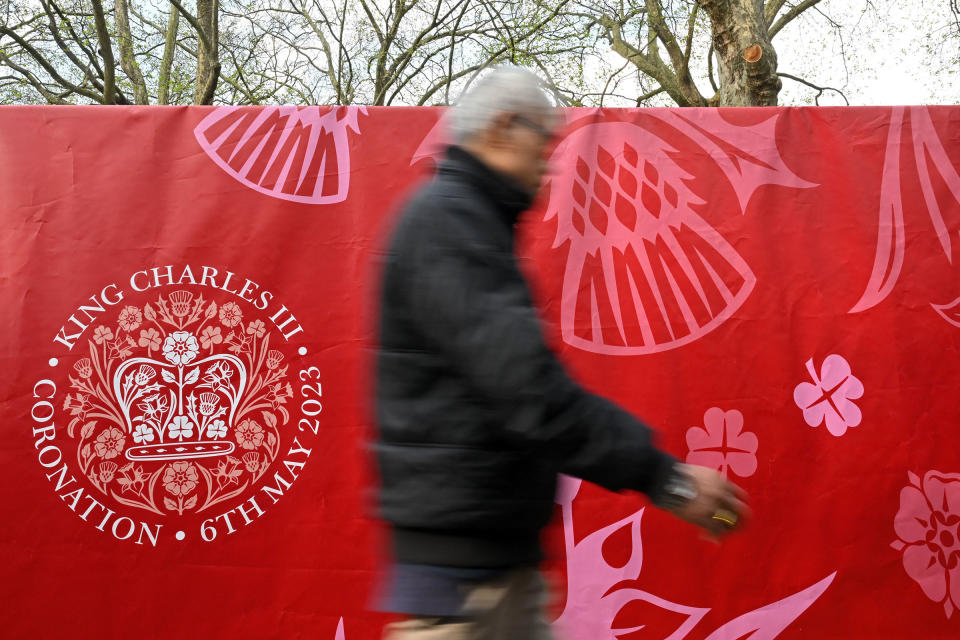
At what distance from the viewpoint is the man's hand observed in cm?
122

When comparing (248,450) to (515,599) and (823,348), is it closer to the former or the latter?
(515,599)

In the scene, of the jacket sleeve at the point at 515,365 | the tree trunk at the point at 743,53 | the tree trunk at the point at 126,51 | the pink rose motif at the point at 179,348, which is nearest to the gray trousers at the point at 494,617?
the jacket sleeve at the point at 515,365

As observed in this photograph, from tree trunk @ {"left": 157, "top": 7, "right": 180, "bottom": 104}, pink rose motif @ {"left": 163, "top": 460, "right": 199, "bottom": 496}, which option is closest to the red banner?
pink rose motif @ {"left": 163, "top": 460, "right": 199, "bottom": 496}

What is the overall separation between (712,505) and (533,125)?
63 cm

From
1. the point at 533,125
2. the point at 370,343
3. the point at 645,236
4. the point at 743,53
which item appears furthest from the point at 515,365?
the point at 743,53

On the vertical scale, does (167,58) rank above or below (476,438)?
above

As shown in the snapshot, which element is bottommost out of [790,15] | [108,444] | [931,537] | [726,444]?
[931,537]

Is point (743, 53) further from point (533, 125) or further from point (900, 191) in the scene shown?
point (533, 125)

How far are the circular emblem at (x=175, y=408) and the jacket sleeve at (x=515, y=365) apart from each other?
5.54 feet

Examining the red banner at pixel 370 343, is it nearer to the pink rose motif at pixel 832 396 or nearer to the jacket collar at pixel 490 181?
the pink rose motif at pixel 832 396

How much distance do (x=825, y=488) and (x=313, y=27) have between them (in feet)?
32.8

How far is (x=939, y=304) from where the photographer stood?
289 centimetres

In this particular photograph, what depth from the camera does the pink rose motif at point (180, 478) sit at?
2727 millimetres

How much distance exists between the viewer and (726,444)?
2824 mm
